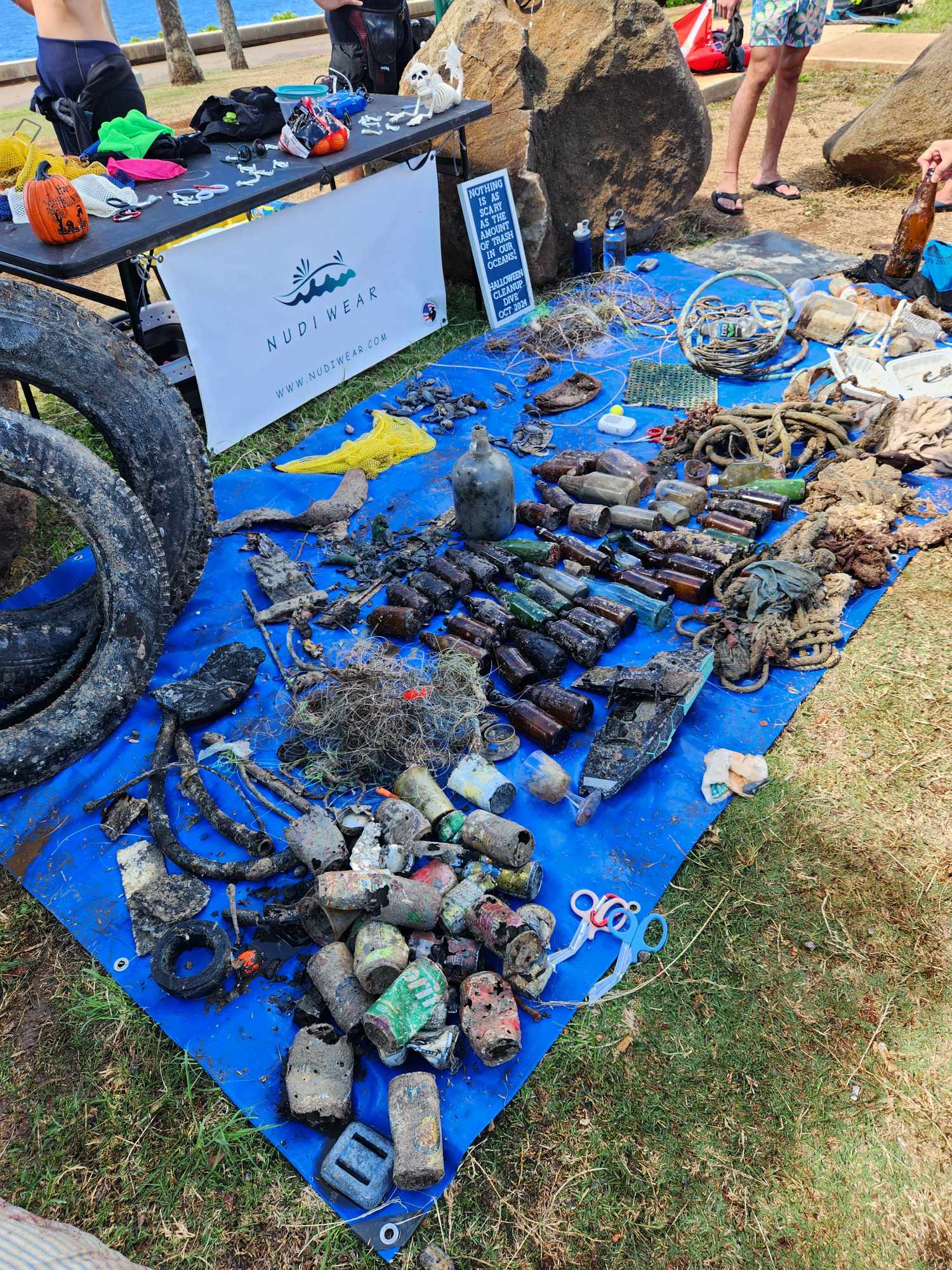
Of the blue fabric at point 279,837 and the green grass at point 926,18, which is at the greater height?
the green grass at point 926,18

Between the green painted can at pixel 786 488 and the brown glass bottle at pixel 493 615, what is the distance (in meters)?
1.69

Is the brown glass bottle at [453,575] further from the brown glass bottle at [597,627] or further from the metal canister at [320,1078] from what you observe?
the metal canister at [320,1078]

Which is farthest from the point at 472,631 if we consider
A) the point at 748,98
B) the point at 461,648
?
the point at 748,98

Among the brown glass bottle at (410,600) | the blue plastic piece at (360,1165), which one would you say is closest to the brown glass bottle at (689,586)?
the brown glass bottle at (410,600)

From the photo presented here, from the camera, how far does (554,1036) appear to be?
8.52 feet

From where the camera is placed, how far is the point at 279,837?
320 centimetres

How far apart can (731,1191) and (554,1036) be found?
2.04 ft

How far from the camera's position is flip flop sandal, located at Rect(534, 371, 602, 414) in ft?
18.3

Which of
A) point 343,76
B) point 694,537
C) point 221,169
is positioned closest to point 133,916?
point 694,537

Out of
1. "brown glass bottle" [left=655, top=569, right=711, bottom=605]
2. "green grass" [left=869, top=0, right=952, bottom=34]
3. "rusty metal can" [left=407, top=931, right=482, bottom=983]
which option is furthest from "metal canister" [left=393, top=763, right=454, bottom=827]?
"green grass" [left=869, top=0, right=952, bottom=34]

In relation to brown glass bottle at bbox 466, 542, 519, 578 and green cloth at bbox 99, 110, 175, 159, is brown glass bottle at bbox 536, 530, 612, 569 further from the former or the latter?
green cloth at bbox 99, 110, 175, 159

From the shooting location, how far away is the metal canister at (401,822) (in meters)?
2.90

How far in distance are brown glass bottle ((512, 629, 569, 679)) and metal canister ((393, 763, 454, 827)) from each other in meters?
0.79

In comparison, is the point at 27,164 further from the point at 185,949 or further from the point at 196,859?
the point at 185,949
